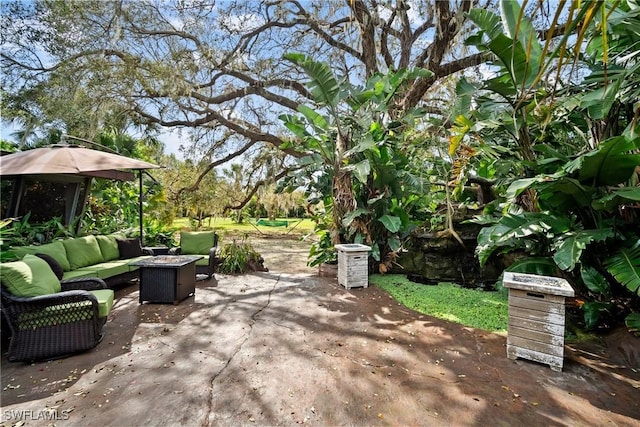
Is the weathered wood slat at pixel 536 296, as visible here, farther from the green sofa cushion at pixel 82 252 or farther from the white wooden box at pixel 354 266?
the green sofa cushion at pixel 82 252

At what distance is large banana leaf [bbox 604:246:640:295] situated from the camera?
2623mm

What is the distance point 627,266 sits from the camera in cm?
276

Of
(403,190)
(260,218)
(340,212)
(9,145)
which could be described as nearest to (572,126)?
(403,190)

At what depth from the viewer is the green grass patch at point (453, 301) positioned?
3799 millimetres

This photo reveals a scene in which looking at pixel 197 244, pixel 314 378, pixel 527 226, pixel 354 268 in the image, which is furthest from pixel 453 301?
pixel 197 244

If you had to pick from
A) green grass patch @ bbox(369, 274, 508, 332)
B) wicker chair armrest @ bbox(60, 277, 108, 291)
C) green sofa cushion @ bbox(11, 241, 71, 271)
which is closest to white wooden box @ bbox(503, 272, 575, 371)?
green grass patch @ bbox(369, 274, 508, 332)

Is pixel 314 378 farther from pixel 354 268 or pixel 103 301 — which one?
pixel 354 268

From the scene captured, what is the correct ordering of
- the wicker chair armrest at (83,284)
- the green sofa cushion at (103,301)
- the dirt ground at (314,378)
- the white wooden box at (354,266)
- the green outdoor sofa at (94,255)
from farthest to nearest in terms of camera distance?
1. the white wooden box at (354,266)
2. the green outdoor sofa at (94,255)
3. the wicker chair armrest at (83,284)
4. the green sofa cushion at (103,301)
5. the dirt ground at (314,378)

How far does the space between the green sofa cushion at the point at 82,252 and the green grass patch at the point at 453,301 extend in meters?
4.52

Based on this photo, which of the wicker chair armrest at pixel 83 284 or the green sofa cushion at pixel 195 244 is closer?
the wicker chair armrest at pixel 83 284

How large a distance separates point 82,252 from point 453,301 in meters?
5.54

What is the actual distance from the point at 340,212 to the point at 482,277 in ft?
8.87

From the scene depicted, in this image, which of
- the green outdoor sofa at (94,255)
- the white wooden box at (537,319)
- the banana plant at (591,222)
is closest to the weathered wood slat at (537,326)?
the white wooden box at (537,319)

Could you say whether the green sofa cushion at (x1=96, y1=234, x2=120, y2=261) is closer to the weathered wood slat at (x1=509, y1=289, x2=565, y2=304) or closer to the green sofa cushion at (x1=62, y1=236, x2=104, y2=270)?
the green sofa cushion at (x1=62, y1=236, x2=104, y2=270)
